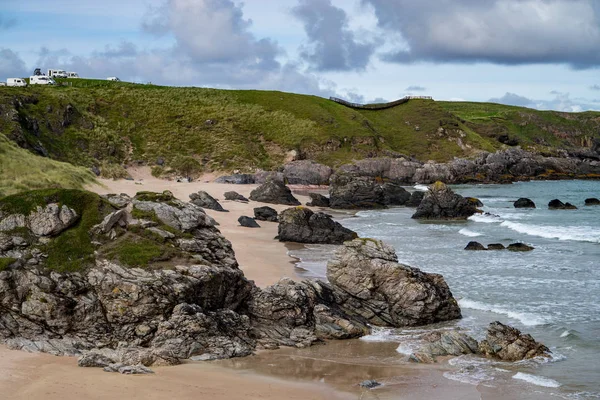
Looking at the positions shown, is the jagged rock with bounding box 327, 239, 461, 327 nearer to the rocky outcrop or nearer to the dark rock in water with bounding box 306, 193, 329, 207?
the rocky outcrop

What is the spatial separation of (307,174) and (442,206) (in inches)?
1247

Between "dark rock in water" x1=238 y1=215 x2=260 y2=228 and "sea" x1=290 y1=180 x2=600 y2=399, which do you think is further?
"dark rock in water" x1=238 y1=215 x2=260 y2=228

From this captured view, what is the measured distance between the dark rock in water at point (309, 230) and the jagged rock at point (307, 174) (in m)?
40.9

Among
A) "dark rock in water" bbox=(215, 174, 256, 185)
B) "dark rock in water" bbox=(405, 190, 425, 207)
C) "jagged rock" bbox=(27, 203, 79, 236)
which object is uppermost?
"dark rock in water" bbox=(215, 174, 256, 185)

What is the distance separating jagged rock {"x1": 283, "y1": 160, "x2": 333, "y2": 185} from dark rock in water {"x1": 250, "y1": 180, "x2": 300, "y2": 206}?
21.9 metres

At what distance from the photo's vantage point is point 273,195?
53406 mm

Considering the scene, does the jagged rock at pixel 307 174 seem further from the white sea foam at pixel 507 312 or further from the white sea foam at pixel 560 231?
the white sea foam at pixel 507 312

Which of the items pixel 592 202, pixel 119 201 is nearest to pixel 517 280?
pixel 119 201

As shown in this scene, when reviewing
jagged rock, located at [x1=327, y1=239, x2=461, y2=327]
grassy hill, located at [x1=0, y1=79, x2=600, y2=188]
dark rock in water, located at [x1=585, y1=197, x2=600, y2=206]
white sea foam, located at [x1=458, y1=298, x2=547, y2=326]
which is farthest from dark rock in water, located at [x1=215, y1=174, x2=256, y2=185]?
jagged rock, located at [x1=327, y1=239, x2=461, y2=327]

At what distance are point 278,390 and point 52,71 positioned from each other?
114198mm

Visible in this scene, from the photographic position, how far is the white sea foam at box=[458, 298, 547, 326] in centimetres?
2005

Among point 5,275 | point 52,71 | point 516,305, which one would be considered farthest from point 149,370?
point 52,71

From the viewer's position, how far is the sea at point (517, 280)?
1568 centimetres

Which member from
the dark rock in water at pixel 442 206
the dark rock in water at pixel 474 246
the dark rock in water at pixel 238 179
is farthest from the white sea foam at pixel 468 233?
the dark rock in water at pixel 238 179
